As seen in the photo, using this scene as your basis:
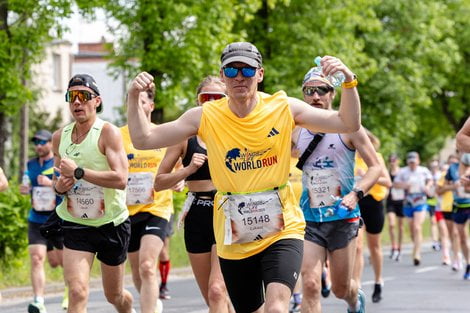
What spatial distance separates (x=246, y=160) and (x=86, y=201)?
91.5 inches

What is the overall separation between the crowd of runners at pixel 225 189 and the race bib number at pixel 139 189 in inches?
0.5

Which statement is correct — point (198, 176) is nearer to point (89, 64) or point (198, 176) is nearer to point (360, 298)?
point (360, 298)

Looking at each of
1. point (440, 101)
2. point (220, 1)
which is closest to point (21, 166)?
point (220, 1)

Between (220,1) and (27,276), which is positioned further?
(220,1)

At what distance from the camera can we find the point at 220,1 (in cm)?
2742

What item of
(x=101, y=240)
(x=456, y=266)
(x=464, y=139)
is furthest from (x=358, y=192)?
(x=456, y=266)

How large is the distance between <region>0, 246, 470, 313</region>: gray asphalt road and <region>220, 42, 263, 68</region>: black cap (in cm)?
652

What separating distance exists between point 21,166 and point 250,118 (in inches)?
877

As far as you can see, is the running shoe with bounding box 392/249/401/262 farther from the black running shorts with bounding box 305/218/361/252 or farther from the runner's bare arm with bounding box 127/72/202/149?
the runner's bare arm with bounding box 127/72/202/149

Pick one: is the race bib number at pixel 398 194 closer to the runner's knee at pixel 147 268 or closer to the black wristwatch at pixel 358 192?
the runner's knee at pixel 147 268

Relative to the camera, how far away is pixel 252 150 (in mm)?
7055

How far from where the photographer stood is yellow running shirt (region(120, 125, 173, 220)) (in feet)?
36.9

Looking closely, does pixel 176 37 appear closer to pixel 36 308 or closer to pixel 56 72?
pixel 36 308

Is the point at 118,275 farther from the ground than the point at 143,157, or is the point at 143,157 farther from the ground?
the point at 143,157
